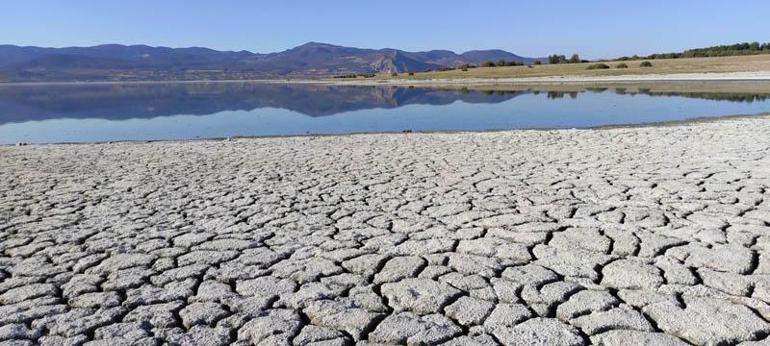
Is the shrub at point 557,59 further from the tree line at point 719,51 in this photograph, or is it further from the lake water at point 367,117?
the lake water at point 367,117

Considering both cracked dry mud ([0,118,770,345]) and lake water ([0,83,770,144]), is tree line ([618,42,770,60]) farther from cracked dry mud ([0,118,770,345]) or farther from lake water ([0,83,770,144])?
cracked dry mud ([0,118,770,345])

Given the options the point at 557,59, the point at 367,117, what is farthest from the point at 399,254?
the point at 557,59

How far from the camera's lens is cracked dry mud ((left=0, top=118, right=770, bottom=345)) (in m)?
2.74

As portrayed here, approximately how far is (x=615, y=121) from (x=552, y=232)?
387 inches

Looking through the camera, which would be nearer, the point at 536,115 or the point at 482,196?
the point at 482,196

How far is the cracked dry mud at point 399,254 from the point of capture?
274cm

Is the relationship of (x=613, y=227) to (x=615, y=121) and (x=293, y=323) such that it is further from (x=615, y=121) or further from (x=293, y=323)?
(x=615, y=121)

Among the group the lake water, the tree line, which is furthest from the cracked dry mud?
the tree line

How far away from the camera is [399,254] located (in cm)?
373

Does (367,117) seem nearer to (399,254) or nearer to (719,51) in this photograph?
(399,254)

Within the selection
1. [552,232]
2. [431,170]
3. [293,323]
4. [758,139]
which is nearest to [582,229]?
[552,232]

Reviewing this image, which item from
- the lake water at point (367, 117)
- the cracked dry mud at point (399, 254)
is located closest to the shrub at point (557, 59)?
the lake water at point (367, 117)

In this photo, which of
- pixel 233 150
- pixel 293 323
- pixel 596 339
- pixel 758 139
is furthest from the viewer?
pixel 233 150

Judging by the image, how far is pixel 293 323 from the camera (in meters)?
2.81
